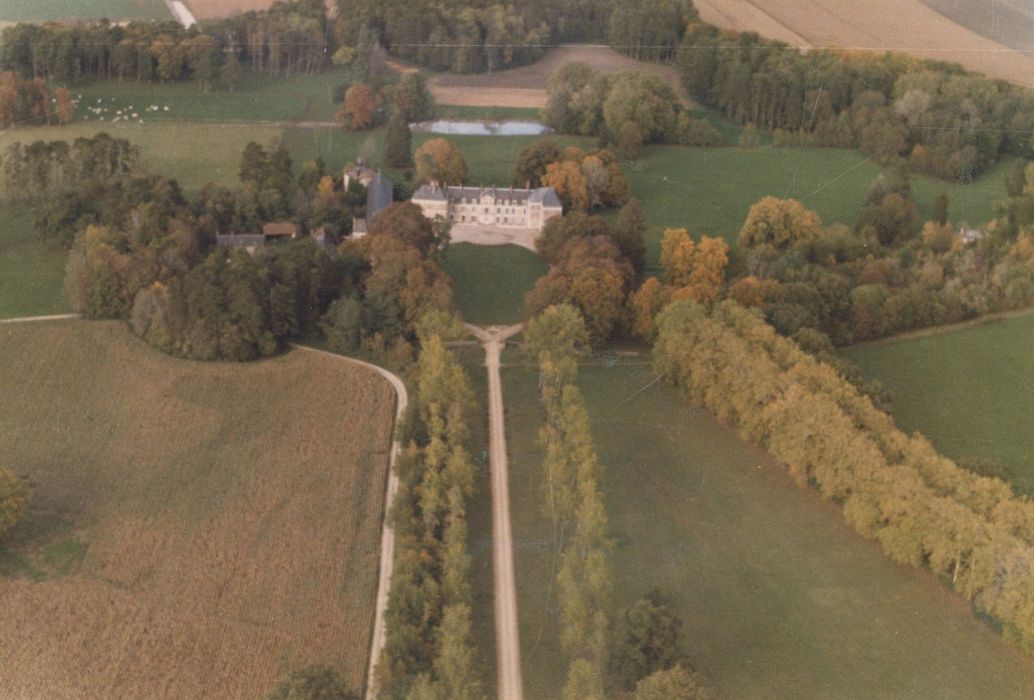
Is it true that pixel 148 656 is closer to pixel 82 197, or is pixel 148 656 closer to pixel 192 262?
pixel 192 262

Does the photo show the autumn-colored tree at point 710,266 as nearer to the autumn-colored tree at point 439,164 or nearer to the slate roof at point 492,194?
the slate roof at point 492,194

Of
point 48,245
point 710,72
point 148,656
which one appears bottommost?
point 148,656

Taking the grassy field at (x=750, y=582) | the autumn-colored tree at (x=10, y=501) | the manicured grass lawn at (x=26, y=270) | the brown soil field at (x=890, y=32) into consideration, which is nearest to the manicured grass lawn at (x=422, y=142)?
the brown soil field at (x=890, y=32)

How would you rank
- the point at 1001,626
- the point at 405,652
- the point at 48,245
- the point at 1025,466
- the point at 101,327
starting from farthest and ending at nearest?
the point at 48,245 → the point at 101,327 → the point at 1025,466 → the point at 1001,626 → the point at 405,652

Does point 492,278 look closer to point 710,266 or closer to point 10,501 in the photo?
point 710,266

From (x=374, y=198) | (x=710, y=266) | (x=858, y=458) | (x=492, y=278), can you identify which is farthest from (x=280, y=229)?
(x=858, y=458)

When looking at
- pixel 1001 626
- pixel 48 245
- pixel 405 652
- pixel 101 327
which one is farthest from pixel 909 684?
pixel 48 245

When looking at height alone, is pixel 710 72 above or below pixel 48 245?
above
